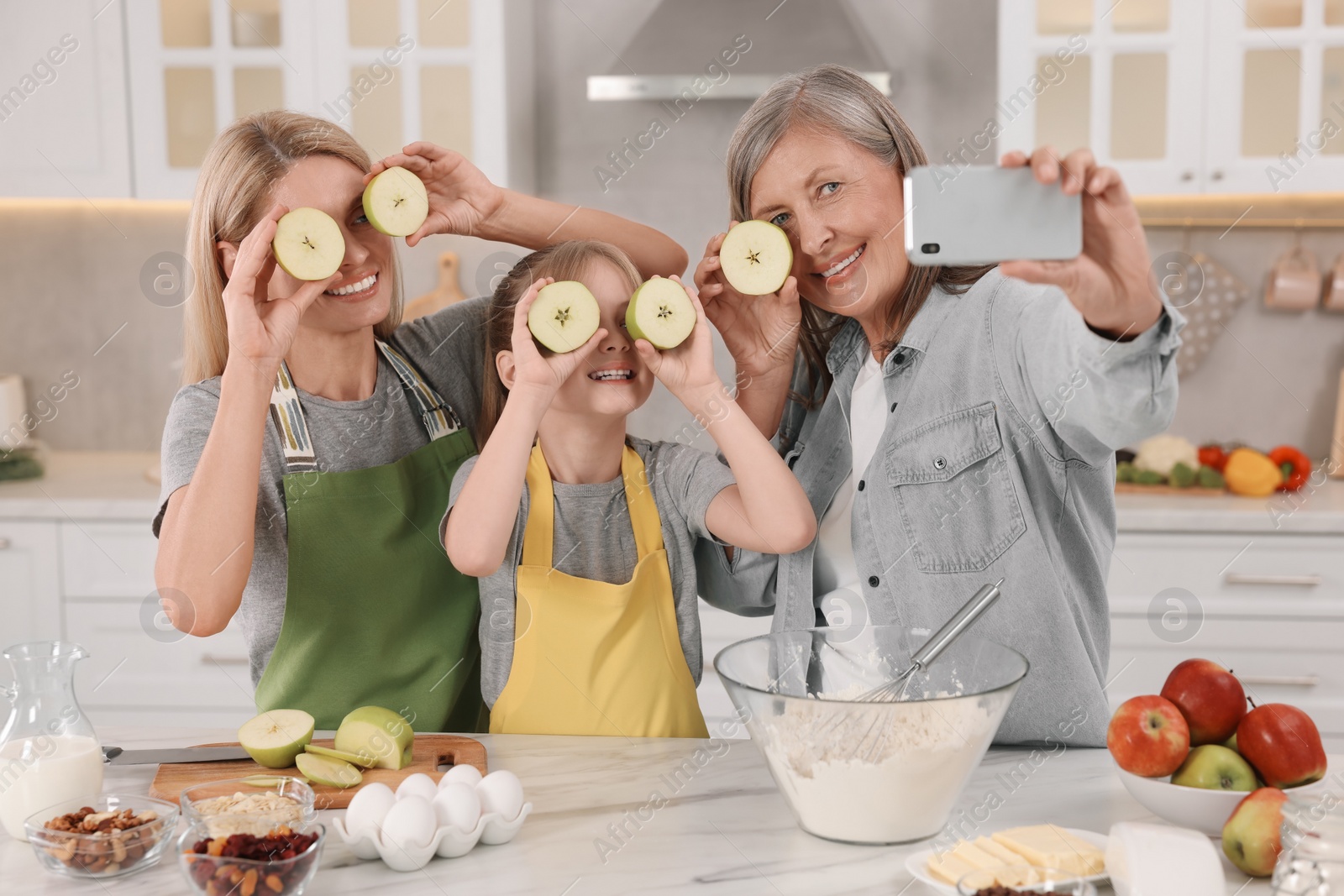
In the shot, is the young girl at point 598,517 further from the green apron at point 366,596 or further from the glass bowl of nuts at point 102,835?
the glass bowl of nuts at point 102,835

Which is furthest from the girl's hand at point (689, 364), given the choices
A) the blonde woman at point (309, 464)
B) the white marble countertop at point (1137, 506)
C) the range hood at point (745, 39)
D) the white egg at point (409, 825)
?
the range hood at point (745, 39)

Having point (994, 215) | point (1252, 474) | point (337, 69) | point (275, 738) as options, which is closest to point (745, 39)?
point (337, 69)

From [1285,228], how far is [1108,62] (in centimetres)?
84

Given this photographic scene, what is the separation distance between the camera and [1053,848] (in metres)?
0.90

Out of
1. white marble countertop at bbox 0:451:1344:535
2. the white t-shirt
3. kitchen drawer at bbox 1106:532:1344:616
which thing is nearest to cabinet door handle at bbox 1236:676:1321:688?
kitchen drawer at bbox 1106:532:1344:616

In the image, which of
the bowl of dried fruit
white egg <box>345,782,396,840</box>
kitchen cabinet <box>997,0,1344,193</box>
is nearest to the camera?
the bowl of dried fruit

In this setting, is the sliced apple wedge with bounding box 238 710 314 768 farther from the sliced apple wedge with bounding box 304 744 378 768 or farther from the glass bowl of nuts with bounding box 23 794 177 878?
the glass bowl of nuts with bounding box 23 794 177 878

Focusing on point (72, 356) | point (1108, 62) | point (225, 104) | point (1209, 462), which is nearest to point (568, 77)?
point (225, 104)

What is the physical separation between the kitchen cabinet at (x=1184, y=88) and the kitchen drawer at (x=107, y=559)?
251cm

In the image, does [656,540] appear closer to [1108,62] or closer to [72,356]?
[1108,62]

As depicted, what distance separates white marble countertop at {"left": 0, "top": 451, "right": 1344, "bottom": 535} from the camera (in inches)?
102

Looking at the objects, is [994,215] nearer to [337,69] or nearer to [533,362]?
[533,362]

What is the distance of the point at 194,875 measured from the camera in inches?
34.6

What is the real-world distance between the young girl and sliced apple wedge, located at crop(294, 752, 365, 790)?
0.27m
